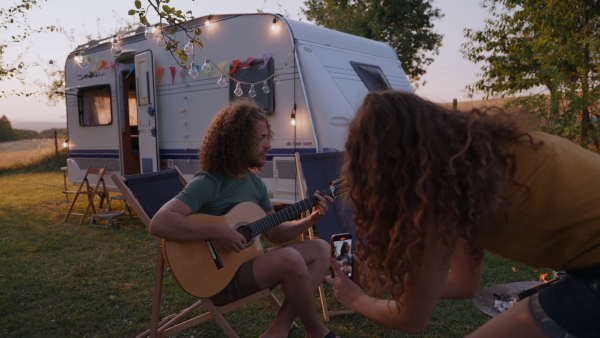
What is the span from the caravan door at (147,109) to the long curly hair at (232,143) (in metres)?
4.34

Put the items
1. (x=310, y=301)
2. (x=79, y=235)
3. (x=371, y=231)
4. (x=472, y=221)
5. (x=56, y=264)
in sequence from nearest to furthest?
(x=472, y=221) → (x=371, y=231) → (x=310, y=301) → (x=56, y=264) → (x=79, y=235)

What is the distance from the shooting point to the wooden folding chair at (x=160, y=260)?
8.43 ft

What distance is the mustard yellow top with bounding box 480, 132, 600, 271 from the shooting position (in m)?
1.22

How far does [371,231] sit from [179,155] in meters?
5.66

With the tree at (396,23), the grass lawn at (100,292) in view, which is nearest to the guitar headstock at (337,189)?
the grass lawn at (100,292)

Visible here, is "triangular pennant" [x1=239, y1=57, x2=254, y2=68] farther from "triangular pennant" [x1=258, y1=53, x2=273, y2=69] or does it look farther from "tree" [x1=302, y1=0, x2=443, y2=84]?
"tree" [x1=302, y1=0, x2=443, y2=84]

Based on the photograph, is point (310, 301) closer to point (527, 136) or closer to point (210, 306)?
point (210, 306)

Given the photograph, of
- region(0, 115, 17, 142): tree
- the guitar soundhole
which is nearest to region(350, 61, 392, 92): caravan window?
the guitar soundhole

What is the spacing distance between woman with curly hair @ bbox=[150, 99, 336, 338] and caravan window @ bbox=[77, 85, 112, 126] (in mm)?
5670

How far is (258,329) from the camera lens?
10.5 ft

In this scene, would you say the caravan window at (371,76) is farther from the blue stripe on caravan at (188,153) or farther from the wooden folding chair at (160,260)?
the wooden folding chair at (160,260)

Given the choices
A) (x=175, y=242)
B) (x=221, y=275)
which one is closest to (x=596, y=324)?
(x=221, y=275)

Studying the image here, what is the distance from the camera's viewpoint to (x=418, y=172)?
4.09 feet

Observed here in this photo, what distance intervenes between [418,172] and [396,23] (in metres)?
15.6
